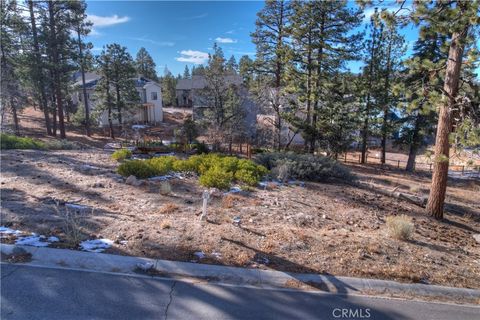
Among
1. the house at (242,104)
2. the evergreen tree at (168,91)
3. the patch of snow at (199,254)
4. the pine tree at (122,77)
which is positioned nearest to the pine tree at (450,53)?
the patch of snow at (199,254)

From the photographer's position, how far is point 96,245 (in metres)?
4.13

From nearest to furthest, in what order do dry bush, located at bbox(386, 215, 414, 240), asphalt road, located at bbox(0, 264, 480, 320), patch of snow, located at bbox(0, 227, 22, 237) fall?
asphalt road, located at bbox(0, 264, 480, 320), patch of snow, located at bbox(0, 227, 22, 237), dry bush, located at bbox(386, 215, 414, 240)

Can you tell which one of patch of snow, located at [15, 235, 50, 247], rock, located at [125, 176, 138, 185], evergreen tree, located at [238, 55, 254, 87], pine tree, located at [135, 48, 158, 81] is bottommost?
patch of snow, located at [15, 235, 50, 247]

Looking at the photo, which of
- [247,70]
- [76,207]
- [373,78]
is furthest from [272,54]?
[76,207]

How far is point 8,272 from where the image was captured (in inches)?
134

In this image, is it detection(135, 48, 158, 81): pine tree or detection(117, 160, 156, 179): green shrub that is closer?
detection(117, 160, 156, 179): green shrub

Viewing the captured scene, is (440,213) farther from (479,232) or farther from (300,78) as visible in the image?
(300,78)

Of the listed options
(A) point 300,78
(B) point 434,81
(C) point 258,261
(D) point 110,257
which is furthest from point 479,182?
(D) point 110,257

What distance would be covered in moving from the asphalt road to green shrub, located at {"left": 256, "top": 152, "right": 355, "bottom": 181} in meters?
5.93

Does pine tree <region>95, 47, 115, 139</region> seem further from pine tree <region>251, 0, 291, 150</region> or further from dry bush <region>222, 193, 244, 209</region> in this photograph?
dry bush <region>222, 193, 244, 209</region>

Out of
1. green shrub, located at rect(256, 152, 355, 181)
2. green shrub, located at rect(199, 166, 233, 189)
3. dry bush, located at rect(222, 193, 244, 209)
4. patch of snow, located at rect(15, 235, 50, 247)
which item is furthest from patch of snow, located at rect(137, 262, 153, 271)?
green shrub, located at rect(256, 152, 355, 181)

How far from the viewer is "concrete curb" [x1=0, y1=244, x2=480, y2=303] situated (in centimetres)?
356

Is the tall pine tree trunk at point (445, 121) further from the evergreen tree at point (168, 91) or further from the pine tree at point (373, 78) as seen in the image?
the evergreen tree at point (168, 91)

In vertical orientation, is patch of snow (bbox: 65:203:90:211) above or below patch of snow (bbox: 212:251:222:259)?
above
